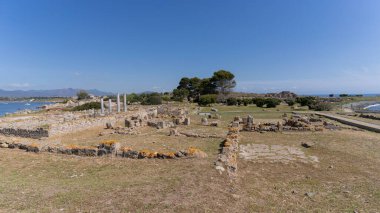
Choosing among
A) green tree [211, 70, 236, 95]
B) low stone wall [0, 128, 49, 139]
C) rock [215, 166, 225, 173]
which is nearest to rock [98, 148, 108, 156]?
rock [215, 166, 225, 173]

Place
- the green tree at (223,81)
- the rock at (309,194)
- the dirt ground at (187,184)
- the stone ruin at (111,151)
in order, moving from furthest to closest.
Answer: the green tree at (223,81) → the stone ruin at (111,151) → the rock at (309,194) → the dirt ground at (187,184)

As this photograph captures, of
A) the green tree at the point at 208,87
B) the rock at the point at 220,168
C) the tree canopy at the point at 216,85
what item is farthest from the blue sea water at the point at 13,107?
the rock at the point at 220,168

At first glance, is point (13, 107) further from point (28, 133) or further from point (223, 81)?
point (28, 133)

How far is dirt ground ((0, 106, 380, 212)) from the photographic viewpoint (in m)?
5.50

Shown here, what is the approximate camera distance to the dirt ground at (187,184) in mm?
5496

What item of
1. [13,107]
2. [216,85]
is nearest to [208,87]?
[216,85]

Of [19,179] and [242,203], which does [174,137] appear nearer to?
[19,179]

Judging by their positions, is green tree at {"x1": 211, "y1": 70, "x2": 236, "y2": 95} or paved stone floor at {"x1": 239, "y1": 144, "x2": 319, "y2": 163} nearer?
paved stone floor at {"x1": 239, "y1": 144, "x2": 319, "y2": 163}

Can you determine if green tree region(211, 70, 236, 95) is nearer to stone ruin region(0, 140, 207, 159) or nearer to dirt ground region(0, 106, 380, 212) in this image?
dirt ground region(0, 106, 380, 212)

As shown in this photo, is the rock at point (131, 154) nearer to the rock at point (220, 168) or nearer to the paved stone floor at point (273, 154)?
the rock at point (220, 168)

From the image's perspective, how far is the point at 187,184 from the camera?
21.5 feet

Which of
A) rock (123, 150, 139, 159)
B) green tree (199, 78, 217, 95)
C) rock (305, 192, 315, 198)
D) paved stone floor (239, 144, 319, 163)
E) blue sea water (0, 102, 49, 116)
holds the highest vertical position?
green tree (199, 78, 217, 95)

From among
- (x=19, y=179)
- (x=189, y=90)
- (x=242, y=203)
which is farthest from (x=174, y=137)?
(x=189, y=90)

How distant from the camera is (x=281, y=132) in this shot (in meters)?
17.4
